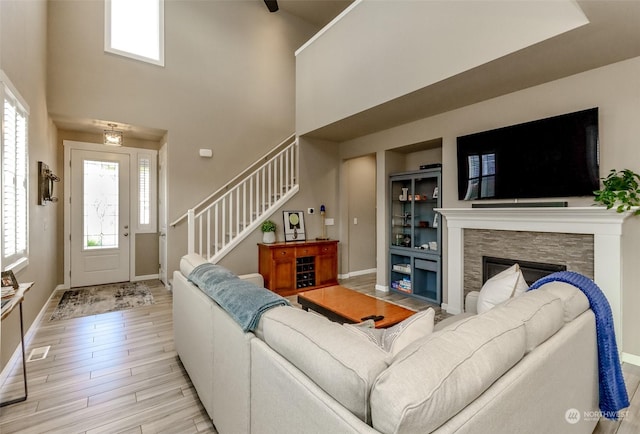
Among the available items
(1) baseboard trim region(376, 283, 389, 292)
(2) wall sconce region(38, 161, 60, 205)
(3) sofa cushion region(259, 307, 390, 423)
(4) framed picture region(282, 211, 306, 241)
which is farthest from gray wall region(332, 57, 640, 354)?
(2) wall sconce region(38, 161, 60, 205)

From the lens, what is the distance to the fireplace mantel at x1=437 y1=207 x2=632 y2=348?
2.60m

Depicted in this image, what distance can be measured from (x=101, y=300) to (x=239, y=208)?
7.95ft

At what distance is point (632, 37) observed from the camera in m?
2.32

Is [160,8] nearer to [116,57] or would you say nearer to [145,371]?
[116,57]

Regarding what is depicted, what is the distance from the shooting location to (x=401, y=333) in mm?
1242

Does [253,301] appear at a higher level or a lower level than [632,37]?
lower

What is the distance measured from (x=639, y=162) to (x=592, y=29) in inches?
47.5

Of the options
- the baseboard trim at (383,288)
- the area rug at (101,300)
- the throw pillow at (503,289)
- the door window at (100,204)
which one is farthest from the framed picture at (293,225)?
the throw pillow at (503,289)

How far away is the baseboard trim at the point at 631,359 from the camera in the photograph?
8.58 feet

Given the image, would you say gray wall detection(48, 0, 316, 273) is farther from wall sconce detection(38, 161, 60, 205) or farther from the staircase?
wall sconce detection(38, 161, 60, 205)

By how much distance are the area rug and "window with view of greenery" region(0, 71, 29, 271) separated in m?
1.35

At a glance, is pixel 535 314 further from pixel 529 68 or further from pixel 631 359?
pixel 529 68

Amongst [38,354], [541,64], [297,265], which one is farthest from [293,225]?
[541,64]

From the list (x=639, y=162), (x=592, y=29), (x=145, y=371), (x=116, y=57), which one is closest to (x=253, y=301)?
(x=145, y=371)
